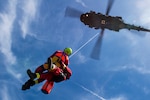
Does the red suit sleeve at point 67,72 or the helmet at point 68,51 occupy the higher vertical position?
the helmet at point 68,51

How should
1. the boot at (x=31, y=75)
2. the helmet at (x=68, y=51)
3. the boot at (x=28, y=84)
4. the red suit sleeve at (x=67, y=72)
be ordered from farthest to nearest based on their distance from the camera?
the helmet at (x=68, y=51) < the red suit sleeve at (x=67, y=72) < the boot at (x=28, y=84) < the boot at (x=31, y=75)

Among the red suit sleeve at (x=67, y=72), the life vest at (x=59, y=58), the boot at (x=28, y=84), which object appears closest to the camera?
the boot at (x=28, y=84)

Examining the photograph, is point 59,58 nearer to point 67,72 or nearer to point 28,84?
point 67,72

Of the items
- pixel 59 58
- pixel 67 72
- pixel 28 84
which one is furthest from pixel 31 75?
pixel 67 72

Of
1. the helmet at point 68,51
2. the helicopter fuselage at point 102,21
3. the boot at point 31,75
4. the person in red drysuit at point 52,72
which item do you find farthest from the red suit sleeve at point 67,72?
the helicopter fuselage at point 102,21

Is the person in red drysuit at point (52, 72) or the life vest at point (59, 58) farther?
the life vest at point (59, 58)

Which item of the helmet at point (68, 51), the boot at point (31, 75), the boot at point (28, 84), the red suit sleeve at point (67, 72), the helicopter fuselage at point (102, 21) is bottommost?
the boot at point (31, 75)

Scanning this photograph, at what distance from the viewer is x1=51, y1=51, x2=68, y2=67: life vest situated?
92.7 ft

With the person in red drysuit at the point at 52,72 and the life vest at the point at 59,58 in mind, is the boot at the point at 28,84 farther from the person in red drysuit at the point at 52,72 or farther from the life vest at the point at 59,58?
the life vest at the point at 59,58

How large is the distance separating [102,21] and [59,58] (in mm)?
7746

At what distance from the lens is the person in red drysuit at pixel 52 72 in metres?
26.8

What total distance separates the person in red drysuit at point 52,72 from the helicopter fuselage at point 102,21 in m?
6.75

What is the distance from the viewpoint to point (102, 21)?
34438mm

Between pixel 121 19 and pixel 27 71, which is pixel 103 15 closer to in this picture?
pixel 121 19
